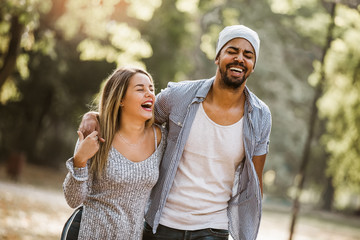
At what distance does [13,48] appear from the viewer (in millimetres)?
11234

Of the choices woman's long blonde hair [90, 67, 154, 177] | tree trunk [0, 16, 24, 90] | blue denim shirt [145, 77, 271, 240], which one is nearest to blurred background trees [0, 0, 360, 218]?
tree trunk [0, 16, 24, 90]

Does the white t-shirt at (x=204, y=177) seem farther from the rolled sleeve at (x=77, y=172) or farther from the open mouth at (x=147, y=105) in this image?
the rolled sleeve at (x=77, y=172)

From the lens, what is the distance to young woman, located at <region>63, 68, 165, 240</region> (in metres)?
3.60

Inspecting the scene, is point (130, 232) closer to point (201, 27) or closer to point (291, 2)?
point (291, 2)

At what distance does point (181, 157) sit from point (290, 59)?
30.8 m

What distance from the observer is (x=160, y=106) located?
440 cm

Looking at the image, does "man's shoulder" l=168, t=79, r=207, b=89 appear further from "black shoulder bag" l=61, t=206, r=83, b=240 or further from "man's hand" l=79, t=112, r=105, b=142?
"black shoulder bag" l=61, t=206, r=83, b=240

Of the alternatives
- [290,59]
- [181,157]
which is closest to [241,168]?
[181,157]

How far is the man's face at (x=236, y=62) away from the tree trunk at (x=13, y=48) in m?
7.88

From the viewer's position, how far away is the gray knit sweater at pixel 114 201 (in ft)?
12.0

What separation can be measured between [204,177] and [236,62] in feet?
3.05

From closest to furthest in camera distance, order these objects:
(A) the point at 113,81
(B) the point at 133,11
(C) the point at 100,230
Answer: (C) the point at 100,230
(A) the point at 113,81
(B) the point at 133,11

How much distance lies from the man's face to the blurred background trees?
1.34 m

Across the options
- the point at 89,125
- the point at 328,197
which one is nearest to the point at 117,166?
the point at 89,125
